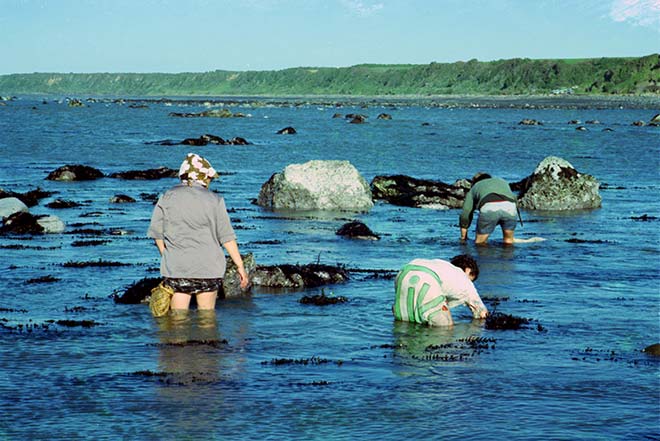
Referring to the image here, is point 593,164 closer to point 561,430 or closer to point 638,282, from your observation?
point 638,282

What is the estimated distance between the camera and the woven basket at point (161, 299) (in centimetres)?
1309

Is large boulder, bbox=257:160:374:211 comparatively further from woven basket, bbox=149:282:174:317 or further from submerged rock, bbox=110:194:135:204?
woven basket, bbox=149:282:174:317

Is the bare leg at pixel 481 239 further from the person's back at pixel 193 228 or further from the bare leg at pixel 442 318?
the person's back at pixel 193 228

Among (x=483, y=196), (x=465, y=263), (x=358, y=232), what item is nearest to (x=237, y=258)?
(x=465, y=263)

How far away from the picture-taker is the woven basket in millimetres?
13094

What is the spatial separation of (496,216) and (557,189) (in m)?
10.5

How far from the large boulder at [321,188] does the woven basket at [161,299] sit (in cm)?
1752

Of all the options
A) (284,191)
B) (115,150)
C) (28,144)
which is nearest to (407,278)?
(284,191)

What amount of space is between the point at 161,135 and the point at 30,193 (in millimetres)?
51282

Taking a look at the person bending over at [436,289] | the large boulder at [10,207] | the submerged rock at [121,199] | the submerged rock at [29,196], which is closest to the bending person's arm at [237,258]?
the person bending over at [436,289]

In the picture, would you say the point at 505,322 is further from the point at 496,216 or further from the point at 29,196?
the point at 29,196

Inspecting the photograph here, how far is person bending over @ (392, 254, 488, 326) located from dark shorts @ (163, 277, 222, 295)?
2.56m

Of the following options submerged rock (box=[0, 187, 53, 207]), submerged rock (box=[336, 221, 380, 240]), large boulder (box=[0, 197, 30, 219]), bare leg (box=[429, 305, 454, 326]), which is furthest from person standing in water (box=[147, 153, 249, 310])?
submerged rock (box=[0, 187, 53, 207])

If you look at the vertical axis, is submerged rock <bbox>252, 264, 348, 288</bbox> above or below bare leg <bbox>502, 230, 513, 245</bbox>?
below
